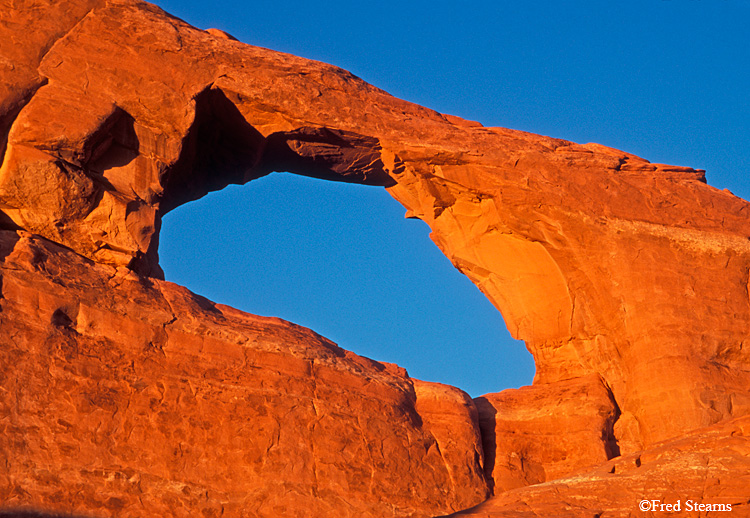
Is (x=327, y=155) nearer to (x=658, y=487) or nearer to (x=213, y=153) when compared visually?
(x=213, y=153)

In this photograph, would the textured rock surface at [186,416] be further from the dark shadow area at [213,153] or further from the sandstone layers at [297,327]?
the dark shadow area at [213,153]

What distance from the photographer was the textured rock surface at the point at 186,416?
1111 cm

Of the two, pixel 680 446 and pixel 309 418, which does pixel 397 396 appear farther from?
pixel 680 446

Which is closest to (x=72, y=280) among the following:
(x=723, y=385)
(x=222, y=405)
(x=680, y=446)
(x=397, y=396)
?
(x=222, y=405)

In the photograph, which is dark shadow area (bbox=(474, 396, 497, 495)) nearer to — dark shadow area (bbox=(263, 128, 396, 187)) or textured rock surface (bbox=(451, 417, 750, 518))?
textured rock surface (bbox=(451, 417, 750, 518))

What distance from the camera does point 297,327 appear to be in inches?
606

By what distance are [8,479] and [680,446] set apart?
887 centimetres
